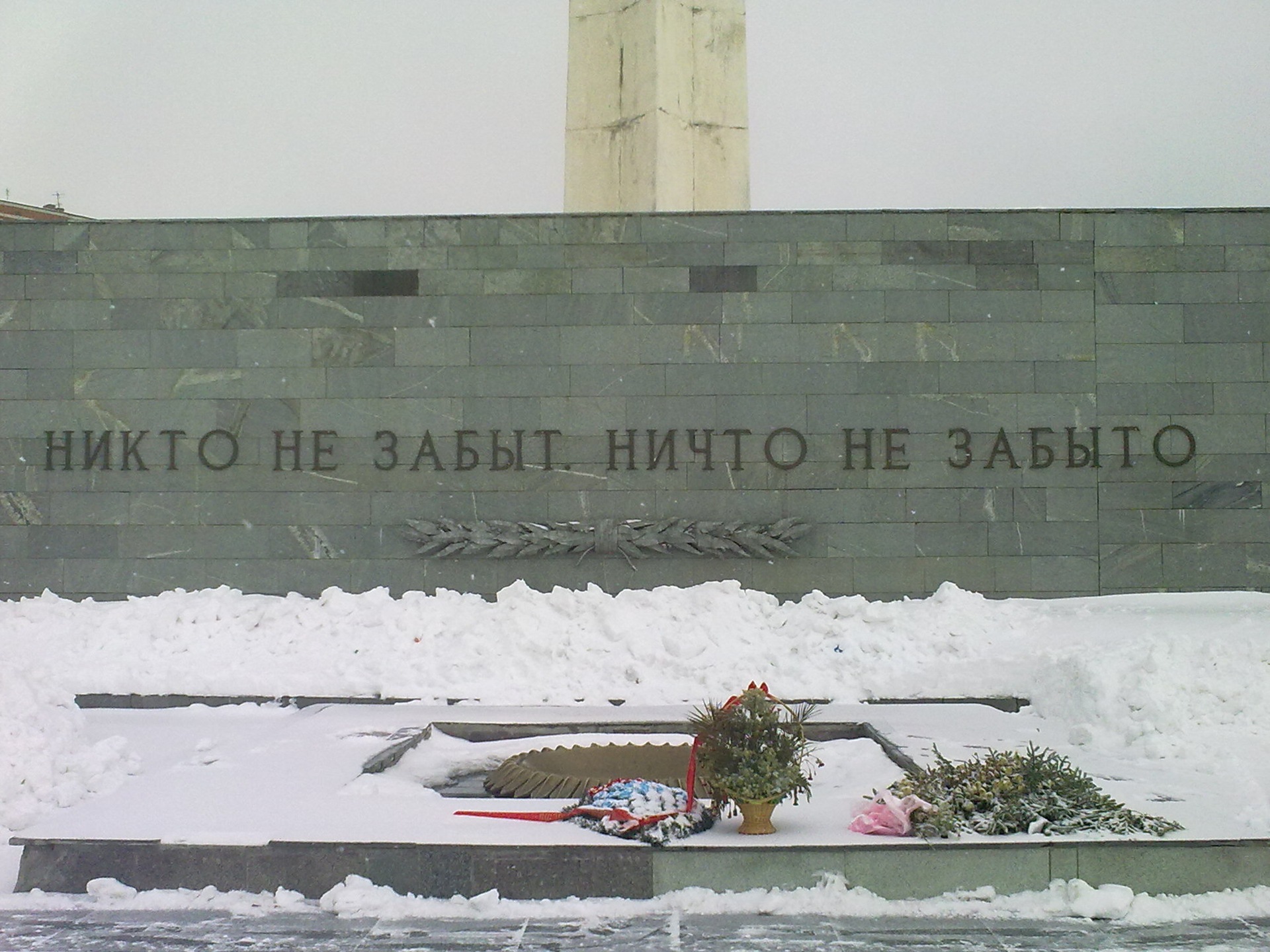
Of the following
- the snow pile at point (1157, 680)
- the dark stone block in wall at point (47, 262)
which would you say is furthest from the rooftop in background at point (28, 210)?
the snow pile at point (1157, 680)

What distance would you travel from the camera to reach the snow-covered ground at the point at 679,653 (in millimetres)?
9812

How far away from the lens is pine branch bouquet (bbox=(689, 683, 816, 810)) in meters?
6.98

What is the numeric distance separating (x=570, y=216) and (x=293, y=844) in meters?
9.63

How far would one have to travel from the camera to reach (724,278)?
48.9ft

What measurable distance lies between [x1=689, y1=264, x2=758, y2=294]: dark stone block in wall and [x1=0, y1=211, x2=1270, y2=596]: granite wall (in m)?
0.03

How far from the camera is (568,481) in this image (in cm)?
1477

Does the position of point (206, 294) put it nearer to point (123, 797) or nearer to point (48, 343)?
point (48, 343)

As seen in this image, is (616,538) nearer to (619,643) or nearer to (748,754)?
(619,643)

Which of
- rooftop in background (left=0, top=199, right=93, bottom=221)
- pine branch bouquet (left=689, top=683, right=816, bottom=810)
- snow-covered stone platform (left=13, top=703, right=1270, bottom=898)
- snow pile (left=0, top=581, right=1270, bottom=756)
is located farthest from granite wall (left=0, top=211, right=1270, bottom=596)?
rooftop in background (left=0, top=199, right=93, bottom=221)

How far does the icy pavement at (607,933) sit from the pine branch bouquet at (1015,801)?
68 centimetres

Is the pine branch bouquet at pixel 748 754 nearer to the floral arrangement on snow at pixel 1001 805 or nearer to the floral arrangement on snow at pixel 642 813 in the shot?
the floral arrangement on snow at pixel 642 813

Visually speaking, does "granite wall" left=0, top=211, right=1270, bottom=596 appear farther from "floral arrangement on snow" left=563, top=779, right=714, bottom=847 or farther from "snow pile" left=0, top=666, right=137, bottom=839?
"floral arrangement on snow" left=563, top=779, right=714, bottom=847

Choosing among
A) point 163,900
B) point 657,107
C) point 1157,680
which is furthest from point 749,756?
point 657,107

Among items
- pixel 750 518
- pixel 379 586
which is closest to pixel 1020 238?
pixel 750 518
